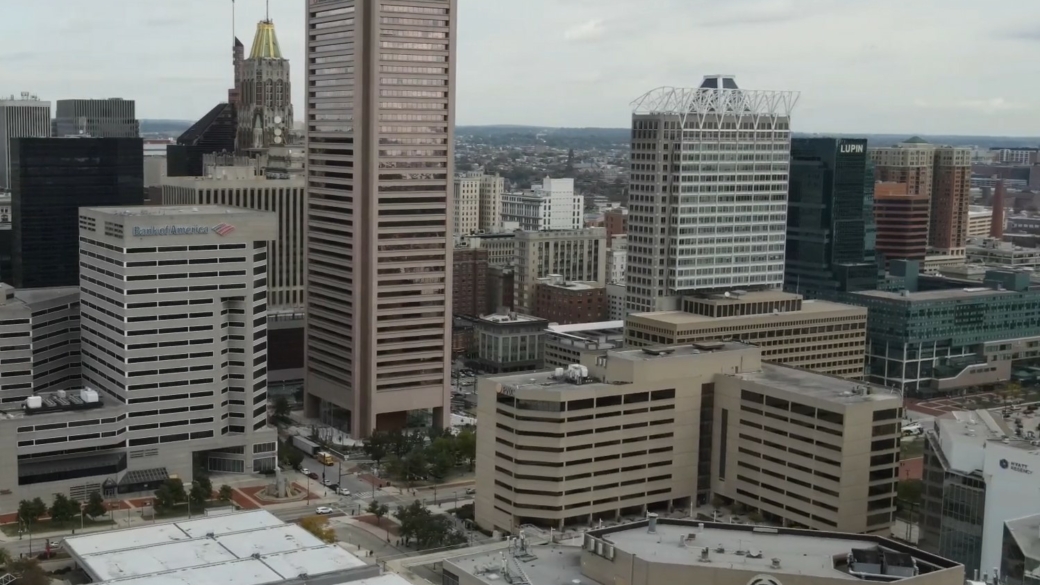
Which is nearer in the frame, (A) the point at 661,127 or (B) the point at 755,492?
(B) the point at 755,492

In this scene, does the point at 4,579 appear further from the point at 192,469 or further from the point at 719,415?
the point at 719,415

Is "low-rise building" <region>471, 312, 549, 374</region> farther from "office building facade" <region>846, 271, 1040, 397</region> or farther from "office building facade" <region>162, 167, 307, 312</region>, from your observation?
"office building facade" <region>846, 271, 1040, 397</region>

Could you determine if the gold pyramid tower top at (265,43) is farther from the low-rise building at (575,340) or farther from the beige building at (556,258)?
the low-rise building at (575,340)

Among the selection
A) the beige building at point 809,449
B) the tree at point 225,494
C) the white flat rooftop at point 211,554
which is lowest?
the tree at point 225,494

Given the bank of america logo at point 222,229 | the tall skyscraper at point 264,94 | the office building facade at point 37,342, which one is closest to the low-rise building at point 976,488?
the bank of america logo at point 222,229

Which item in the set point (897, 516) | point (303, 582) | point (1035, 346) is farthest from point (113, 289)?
point (1035, 346)

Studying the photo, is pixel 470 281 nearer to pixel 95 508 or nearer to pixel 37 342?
pixel 37 342
